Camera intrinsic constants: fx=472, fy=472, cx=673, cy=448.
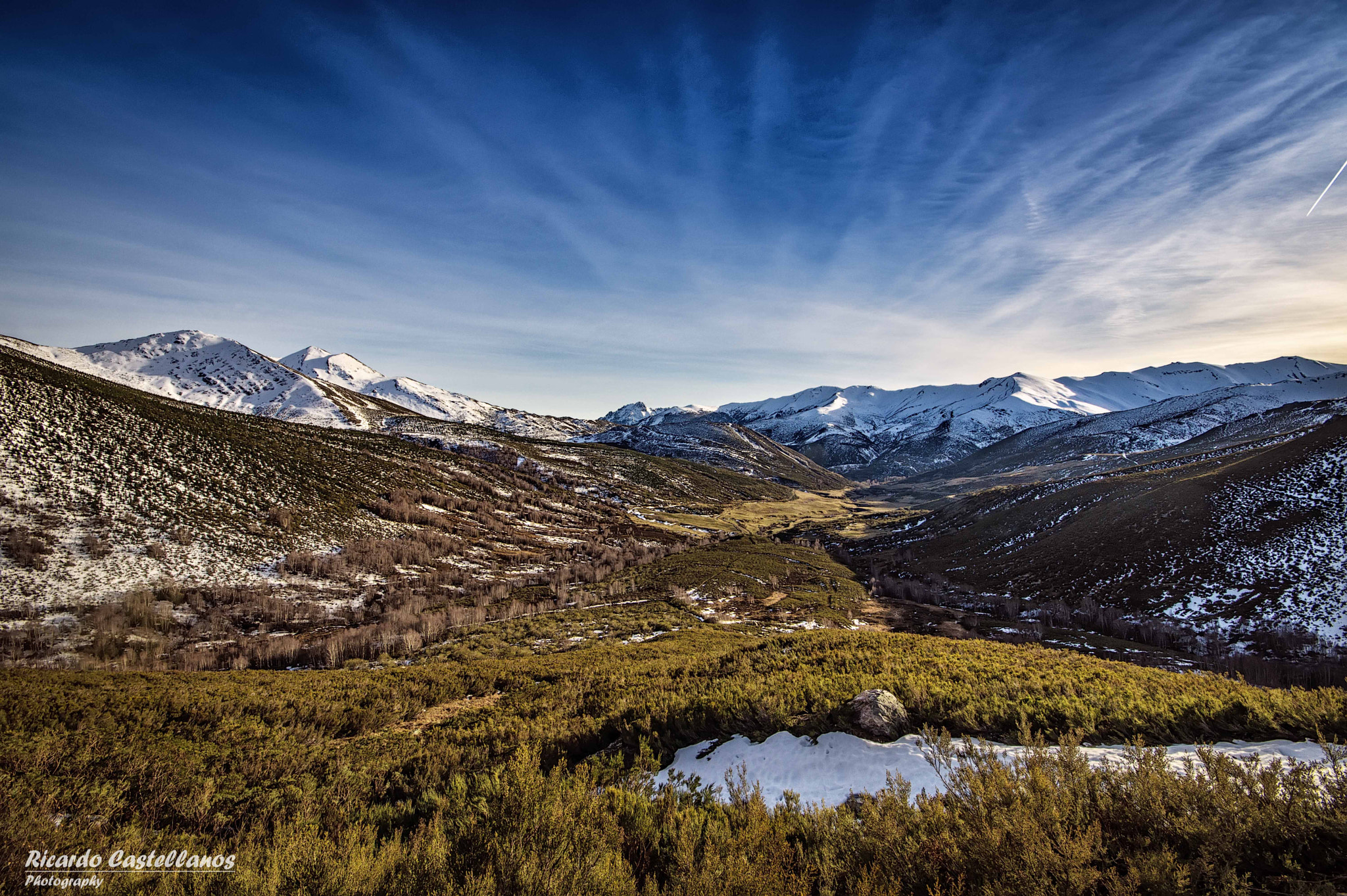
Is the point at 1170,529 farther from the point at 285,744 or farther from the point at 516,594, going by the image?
the point at 285,744

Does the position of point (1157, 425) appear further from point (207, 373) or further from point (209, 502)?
point (207, 373)

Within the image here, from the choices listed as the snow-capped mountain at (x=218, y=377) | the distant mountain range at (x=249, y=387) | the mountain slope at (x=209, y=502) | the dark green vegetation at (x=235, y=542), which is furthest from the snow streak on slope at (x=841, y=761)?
the snow-capped mountain at (x=218, y=377)

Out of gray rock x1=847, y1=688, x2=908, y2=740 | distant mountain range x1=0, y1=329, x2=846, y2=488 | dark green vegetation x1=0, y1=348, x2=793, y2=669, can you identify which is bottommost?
dark green vegetation x1=0, y1=348, x2=793, y2=669

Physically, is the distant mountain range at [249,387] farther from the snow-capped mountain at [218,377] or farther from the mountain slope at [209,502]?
the mountain slope at [209,502]

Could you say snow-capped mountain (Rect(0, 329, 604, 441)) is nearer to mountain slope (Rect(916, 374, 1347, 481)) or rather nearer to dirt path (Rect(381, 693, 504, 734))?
dirt path (Rect(381, 693, 504, 734))

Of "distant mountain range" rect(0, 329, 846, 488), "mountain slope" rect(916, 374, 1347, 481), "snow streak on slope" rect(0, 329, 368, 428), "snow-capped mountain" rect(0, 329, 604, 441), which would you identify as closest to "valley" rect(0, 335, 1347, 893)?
"distant mountain range" rect(0, 329, 846, 488)

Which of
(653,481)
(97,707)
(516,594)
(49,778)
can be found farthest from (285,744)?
(653,481)
